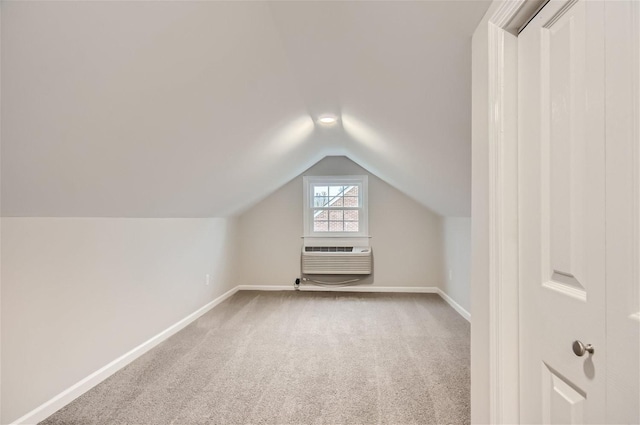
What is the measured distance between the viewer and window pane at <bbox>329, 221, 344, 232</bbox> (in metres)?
5.46

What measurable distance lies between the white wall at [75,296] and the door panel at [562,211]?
2226 mm

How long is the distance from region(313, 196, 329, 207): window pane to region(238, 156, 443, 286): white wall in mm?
212

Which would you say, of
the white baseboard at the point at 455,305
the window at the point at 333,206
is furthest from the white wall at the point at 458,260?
the window at the point at 333,206

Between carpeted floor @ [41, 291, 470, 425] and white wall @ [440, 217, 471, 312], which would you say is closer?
carpeted floor @ [41, 291, 470, 425]

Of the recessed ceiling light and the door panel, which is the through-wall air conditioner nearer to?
the recessed ceiling light

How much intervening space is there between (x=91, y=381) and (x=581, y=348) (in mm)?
2585

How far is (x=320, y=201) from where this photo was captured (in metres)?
5.48

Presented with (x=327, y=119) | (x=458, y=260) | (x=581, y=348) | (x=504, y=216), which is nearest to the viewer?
(x=581, y=348)

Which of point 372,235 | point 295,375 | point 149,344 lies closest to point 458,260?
point 372,235

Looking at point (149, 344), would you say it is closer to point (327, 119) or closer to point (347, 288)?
point (327, 119)

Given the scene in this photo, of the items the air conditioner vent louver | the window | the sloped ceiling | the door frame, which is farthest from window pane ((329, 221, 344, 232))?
the door frame

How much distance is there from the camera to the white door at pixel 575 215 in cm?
69

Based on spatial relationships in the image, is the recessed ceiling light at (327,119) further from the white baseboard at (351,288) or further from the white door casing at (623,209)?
the white baseboard at (351,288)

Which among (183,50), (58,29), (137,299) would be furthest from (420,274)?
(58,29)
